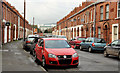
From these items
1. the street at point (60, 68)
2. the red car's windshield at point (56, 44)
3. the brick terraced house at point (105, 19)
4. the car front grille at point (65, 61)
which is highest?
the brick terraced house at point (105, 19)

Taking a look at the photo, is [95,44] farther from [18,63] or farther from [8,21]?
[8,21]

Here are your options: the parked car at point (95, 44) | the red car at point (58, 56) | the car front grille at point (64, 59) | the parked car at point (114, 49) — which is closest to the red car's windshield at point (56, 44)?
the red car at point (58, 56)

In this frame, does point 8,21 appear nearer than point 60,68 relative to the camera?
No

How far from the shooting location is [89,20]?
108ft

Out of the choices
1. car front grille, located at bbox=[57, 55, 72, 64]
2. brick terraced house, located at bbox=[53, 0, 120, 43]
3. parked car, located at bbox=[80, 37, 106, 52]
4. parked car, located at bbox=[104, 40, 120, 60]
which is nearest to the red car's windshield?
car front grille, located at bbox=[57, 55, 72, 64]

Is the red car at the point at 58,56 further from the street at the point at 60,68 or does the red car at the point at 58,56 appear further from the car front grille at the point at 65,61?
the street at the point at 60,68

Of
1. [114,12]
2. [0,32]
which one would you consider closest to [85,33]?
[114,12]

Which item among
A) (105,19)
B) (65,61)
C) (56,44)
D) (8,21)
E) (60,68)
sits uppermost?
(8,21)

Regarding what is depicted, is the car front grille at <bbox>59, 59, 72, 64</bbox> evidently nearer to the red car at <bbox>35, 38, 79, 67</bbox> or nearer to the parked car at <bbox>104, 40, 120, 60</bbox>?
the red car at <bbox>35, 38, 79, 67</bbox>

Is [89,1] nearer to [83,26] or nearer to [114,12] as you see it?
A: [83,26]

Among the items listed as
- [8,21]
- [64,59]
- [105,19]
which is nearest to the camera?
[64,59]

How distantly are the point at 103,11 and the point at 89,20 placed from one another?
5820mm

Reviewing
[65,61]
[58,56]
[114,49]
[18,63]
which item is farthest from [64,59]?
[114,49]

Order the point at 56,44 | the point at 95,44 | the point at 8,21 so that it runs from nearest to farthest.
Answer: the point at 56,44, the point at 95,44, the point at 8,21
